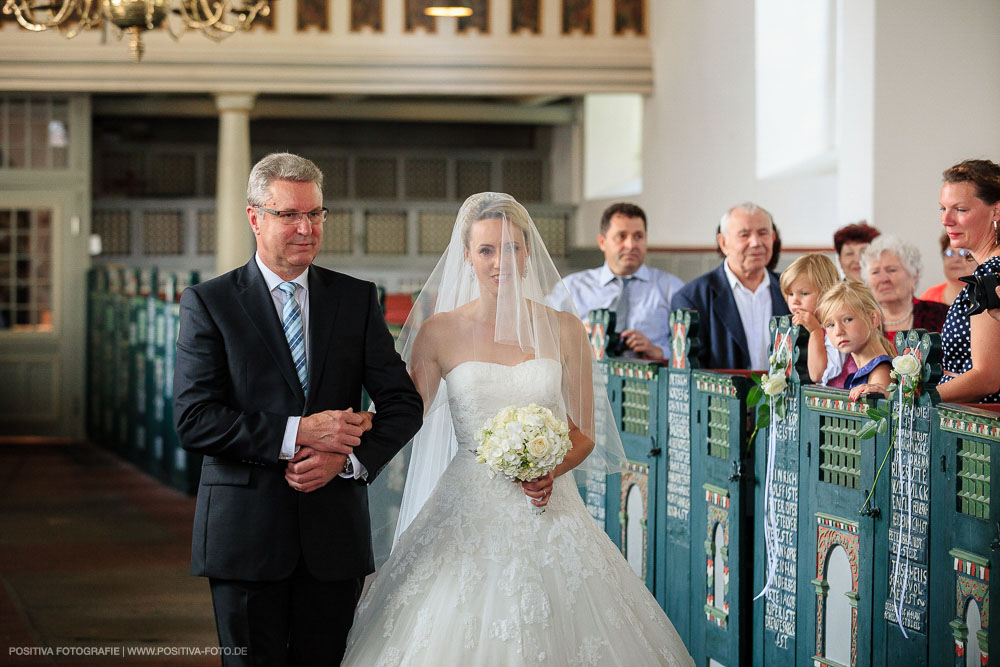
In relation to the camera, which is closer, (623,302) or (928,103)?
(623,302)

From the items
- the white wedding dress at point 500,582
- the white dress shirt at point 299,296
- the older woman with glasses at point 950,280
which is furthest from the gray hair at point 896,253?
the white dress shirt at point 299,296

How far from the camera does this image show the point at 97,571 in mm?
7078

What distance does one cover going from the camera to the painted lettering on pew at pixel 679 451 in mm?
4473

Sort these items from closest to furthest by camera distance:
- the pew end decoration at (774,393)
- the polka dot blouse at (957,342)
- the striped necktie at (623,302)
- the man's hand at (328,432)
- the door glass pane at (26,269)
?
the man's hand at (328,432) < the polka dot blouse at (957,342) < the pew end decoration at (774,393) < the striped necktie at (623,302) < the door glass pane at (26,269)

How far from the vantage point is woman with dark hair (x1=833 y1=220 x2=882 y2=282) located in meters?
5.82

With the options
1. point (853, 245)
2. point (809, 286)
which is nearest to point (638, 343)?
point (809, 286)

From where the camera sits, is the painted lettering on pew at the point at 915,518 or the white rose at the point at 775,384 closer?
the painted lettering on pew at the point at 915,518

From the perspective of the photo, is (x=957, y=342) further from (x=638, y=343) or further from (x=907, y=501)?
(x=638, y=343)

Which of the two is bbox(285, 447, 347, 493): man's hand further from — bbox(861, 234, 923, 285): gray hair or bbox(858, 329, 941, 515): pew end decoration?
bbox(861, 234, 923, 285): gray hair

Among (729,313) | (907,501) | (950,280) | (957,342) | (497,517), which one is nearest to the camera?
(907,501)

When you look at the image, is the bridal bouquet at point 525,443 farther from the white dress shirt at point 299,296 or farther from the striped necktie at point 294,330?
the striped necktie at point 294,330

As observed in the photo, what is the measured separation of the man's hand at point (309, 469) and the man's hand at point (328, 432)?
0.02 metres

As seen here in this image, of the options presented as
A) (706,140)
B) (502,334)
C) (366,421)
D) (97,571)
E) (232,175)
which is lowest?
(97,571)

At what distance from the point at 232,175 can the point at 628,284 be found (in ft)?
23.5
